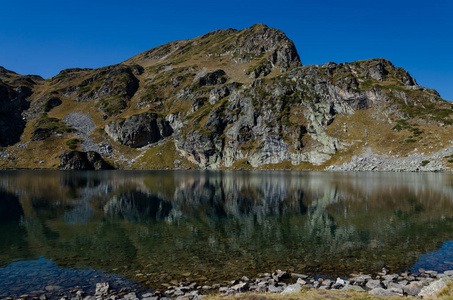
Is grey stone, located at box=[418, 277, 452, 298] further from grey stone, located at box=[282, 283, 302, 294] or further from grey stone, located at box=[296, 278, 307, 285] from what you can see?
grey stone, located at box=[282, 283, 302, 294]

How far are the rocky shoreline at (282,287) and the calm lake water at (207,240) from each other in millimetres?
1297

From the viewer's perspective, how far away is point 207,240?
3064 cm

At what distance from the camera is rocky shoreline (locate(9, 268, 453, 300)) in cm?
1684

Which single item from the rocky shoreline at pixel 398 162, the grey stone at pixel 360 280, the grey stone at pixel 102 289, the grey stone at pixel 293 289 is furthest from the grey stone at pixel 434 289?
the rocky shoreline at pixel 398 162

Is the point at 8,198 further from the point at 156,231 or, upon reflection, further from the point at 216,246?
the point at 216,246

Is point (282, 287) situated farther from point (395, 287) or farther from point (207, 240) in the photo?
point (207, 240)

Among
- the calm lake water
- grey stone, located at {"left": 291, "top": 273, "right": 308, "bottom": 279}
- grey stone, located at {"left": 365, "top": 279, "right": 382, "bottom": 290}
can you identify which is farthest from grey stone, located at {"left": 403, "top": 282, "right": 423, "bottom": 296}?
grey stone, located at {"left": 291, "top": 273, "right": 308, "bottom": 279}

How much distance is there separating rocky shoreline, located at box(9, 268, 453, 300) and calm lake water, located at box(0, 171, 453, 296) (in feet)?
4.26

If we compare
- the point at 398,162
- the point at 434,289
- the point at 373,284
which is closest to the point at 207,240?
the point at 373,284

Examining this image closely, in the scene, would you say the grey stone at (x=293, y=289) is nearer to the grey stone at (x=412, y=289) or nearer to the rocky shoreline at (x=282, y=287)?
the rocky shoreline at (x=282, y=287)

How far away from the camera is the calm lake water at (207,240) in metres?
21.9

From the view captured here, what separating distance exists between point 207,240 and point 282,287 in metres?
13.7

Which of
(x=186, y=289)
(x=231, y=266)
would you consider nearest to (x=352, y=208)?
(x=231, y=266)

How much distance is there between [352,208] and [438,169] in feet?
420
